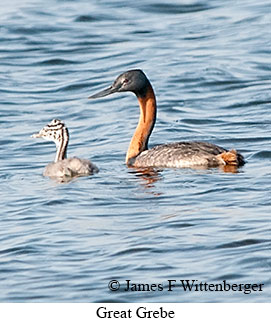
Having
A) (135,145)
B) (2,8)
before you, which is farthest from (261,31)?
(135,145)

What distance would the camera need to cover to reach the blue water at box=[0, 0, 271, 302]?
29.4ft

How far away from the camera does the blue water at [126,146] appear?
8.96m

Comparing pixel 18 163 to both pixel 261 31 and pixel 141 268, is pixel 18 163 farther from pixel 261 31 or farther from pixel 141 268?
pixel 261 31

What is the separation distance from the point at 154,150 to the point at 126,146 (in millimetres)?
1756

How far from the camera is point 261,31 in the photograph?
76.5 ft

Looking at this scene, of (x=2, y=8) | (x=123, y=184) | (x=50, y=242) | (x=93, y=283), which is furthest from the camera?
(x=2, y=8)

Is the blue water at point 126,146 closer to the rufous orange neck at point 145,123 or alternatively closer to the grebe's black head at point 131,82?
the rufous orange neck at point 145,123

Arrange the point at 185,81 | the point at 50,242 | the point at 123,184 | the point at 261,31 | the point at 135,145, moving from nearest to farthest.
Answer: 1. the point at 50,242
2. the point at 123,184
3. the point at 135,145
4. the point at 185,81
5. the point at 261,31

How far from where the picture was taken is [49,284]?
8.69 metres

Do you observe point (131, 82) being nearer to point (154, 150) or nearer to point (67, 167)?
point (154, 150)

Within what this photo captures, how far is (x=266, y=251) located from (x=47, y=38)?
50.9 feet

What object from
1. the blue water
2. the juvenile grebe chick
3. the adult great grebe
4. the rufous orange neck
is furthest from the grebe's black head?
the juvenile grebe chick

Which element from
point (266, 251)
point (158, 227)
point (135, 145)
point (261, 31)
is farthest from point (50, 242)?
point (261, 31)

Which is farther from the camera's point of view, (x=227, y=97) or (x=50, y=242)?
(x=227, y=97)
